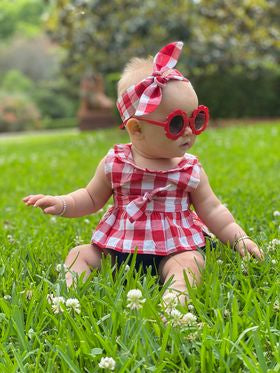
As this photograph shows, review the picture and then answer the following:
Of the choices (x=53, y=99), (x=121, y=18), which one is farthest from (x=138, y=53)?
(x=53, y=99)

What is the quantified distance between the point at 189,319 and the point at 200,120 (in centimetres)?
90

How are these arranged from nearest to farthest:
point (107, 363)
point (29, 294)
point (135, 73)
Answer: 1. point (107, 363)
2. point (29, 294)
3. point (135, 73)

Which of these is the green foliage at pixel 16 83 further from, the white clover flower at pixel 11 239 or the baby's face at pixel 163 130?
the baby's face at pixel 163 130

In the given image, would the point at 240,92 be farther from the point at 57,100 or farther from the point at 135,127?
the point at 57,100

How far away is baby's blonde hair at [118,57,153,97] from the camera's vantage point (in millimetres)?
2611

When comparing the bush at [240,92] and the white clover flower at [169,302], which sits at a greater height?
the white clover flower at [169,302]

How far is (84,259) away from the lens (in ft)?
8.45

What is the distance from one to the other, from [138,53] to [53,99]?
2254 centimetres

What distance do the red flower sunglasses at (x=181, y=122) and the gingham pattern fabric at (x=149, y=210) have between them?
0.21 metres

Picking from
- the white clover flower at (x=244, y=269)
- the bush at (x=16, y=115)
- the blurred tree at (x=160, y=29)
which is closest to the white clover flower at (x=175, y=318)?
the white clover flower at (x=244, y=269)

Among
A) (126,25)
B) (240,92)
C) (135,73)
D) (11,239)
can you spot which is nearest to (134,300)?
(135,73)

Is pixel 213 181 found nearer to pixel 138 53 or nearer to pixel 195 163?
pixel 195 163

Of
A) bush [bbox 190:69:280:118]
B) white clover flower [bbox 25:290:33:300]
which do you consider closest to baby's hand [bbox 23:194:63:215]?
white clover flower [bbox 25:290:33:300]

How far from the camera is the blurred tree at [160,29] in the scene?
12.2 m
